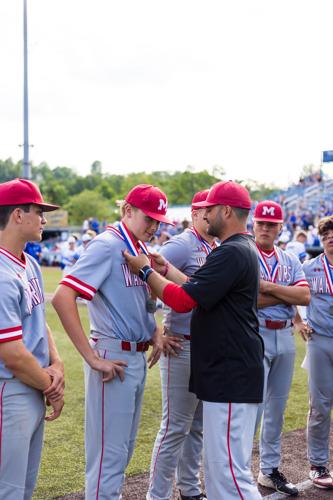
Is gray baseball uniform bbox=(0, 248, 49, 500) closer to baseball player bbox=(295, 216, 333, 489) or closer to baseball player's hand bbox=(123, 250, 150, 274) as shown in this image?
baseball player's hand bbox=(123, 250, 150, 274)

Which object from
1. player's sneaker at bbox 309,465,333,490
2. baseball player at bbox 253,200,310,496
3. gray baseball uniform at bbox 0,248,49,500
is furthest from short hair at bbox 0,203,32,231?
player's sneaker at bbox 309,465,333,490

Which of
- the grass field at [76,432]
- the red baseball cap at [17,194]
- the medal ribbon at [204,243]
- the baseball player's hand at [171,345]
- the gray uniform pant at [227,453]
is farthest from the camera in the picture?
the grass field at [76,432]

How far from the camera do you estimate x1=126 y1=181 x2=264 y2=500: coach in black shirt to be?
3.07m

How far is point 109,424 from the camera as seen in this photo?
328 centimetres

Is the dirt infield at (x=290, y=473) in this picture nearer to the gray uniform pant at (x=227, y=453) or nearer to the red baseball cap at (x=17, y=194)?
the gray uniform pant at (x=227, y=453)

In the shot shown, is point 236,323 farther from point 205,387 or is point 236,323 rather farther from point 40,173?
point 40,173

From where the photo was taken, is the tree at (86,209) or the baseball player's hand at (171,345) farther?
the tree at (86,209)

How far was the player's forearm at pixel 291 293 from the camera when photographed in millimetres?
4480

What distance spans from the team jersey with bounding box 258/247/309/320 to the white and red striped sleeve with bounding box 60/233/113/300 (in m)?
1.72

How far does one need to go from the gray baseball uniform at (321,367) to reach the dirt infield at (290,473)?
229 millimetres

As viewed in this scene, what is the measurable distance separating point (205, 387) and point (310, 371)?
212cm

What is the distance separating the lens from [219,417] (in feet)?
10.2

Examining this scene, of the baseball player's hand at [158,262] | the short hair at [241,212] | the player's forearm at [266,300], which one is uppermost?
the short hair at [241,212]

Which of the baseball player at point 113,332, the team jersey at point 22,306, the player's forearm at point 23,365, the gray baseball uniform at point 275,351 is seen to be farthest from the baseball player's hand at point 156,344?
the gray baseball uniform at point 275,351
